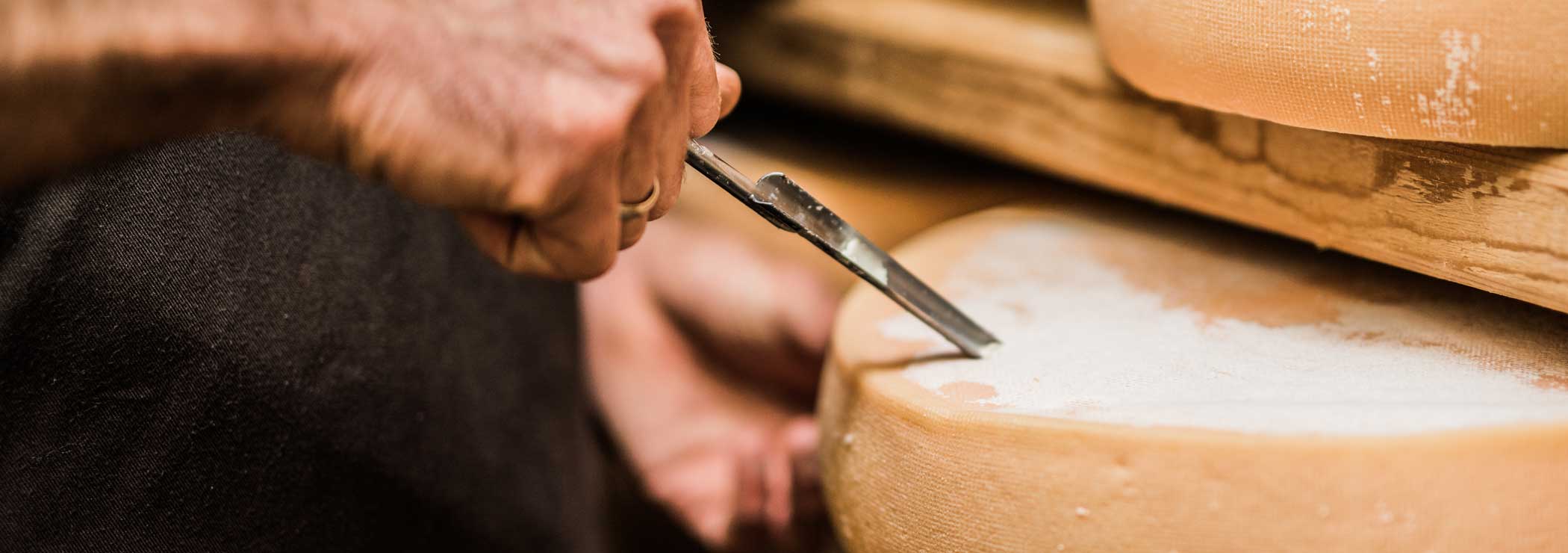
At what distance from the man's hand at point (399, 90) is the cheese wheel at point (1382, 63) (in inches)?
9.8

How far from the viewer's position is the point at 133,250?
49cm

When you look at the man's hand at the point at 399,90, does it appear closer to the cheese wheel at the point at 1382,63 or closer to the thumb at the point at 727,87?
the thumb at the point at 727,87

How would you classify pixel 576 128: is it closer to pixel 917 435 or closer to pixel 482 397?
pixel 917 435

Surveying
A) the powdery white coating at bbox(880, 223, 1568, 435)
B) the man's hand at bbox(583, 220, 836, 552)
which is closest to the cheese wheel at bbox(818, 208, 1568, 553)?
the powdery white coating at bbox(880, 223, 1568, 435)

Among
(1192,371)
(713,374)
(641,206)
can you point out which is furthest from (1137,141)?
(713,374)

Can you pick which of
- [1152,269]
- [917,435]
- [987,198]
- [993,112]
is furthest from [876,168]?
[917,435]

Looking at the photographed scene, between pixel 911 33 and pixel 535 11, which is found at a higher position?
pixel 535 11

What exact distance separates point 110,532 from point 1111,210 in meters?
0.64

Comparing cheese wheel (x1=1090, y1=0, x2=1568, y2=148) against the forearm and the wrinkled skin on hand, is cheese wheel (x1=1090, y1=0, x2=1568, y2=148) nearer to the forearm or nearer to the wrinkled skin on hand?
the wrinkled skin on hand

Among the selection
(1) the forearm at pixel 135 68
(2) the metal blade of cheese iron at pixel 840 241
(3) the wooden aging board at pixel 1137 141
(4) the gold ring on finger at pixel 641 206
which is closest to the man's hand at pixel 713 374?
(3) the wooden aging board at pixel 1137 141

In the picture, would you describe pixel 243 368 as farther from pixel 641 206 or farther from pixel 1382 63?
pixel 1382 63

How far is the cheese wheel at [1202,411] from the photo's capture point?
15.0 inches

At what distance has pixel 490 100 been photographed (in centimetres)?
34

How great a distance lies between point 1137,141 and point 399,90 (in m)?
0.46
